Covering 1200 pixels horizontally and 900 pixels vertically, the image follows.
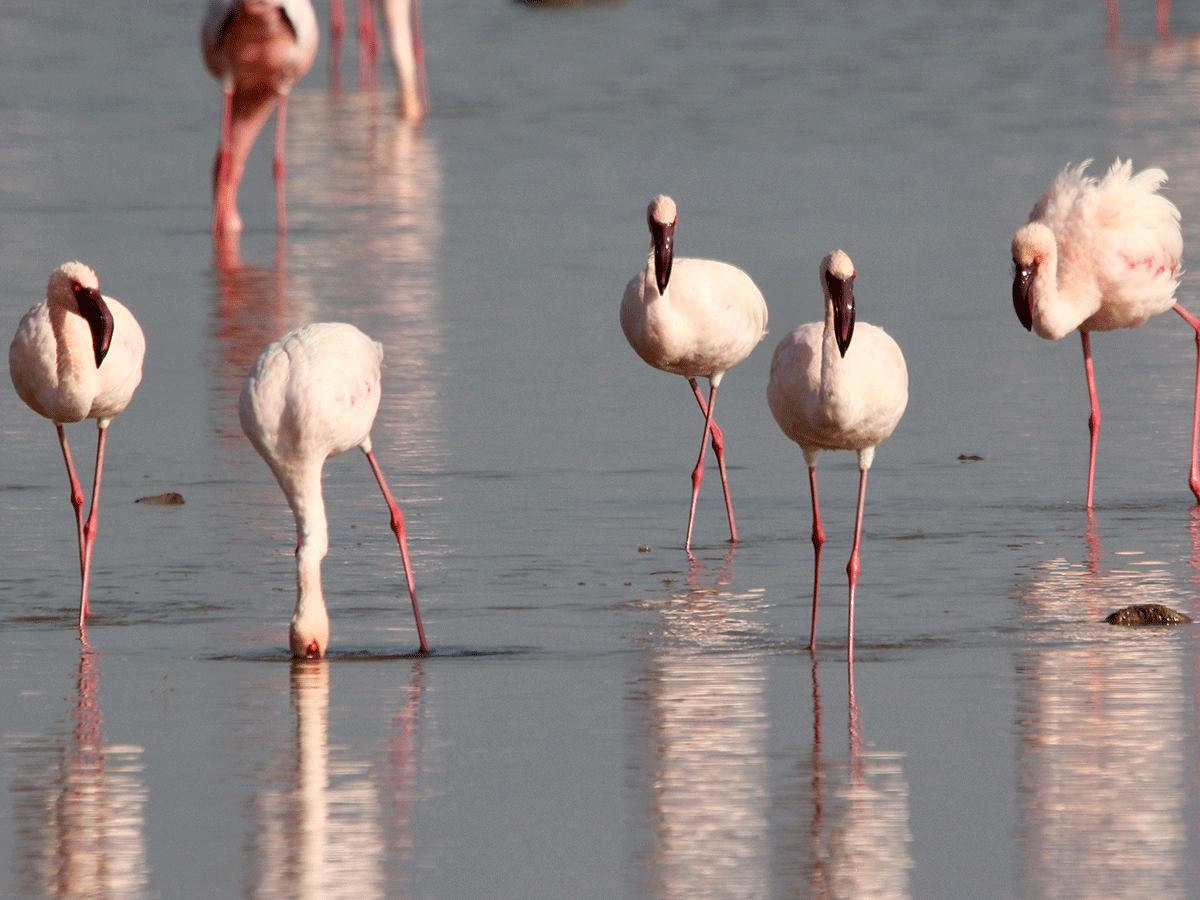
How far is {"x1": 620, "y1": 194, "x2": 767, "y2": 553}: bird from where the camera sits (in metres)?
9.00

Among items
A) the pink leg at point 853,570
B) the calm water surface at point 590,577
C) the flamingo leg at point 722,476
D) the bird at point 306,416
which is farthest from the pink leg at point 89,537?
the pink leg at point 853,570

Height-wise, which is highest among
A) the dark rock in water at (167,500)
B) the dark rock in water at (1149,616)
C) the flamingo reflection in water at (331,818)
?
the dark rock in water at (167,500)

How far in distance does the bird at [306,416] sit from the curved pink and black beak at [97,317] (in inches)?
22.4

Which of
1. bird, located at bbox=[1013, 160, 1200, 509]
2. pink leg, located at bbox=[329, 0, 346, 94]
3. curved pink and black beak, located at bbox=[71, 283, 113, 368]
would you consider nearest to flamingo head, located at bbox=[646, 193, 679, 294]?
bird, located at bbox=[1013, 160, 1200, 509]

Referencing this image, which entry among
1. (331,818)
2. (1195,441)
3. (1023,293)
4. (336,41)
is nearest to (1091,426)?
(1195,441)

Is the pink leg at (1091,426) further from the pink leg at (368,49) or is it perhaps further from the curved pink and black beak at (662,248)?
the pink leg at (368,49)

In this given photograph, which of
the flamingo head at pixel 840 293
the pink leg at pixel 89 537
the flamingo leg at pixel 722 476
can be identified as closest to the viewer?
the flamingo head at pixel 840 293

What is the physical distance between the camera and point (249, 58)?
16672 mm

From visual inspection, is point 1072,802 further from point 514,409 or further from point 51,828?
point 514,409

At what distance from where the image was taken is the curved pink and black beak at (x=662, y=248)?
8.92 meters

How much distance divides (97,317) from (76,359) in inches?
11.1

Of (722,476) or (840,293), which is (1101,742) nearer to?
(840,293)

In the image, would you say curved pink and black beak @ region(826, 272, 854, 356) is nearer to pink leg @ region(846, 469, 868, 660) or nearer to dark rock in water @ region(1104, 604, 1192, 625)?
pink leg @ region(846, 469, 868, 660)

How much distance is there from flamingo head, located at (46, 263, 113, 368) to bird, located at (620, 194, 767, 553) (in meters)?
2.27
